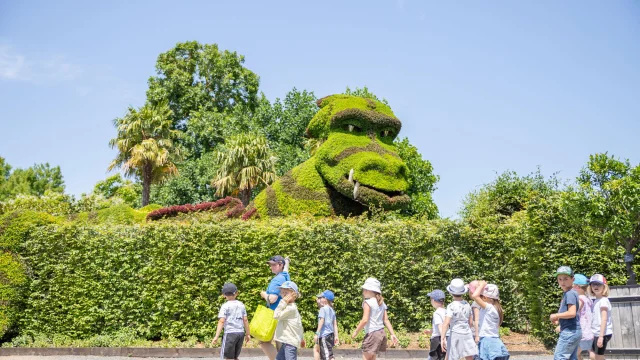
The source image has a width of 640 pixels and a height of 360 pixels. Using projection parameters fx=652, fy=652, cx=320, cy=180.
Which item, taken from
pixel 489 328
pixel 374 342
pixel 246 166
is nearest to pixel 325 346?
pixel 374 342

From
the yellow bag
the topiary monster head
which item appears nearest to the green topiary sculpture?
the topiary monster head

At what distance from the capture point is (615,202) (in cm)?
1295

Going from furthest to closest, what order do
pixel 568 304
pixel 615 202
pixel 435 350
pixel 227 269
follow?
pixel 227 269 < pixel 615 202 < pixel 435 350 < pixel 568 304

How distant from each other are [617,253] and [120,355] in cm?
1164

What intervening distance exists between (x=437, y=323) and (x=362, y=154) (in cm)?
1236

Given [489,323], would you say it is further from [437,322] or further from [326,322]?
[326,322]

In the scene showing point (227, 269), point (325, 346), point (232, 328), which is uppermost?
point (227, 269)

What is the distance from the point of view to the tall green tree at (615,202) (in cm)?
1274

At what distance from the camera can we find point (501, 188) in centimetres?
3609

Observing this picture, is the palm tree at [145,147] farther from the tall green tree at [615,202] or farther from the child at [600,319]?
the child at [600,319]

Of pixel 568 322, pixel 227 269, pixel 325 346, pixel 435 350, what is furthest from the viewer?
pixel 227 269

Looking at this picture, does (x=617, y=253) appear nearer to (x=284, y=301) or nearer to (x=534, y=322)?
(x=534, y=322)

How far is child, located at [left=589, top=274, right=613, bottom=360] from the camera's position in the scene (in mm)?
9195

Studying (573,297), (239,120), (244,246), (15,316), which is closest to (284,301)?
(573,297)
